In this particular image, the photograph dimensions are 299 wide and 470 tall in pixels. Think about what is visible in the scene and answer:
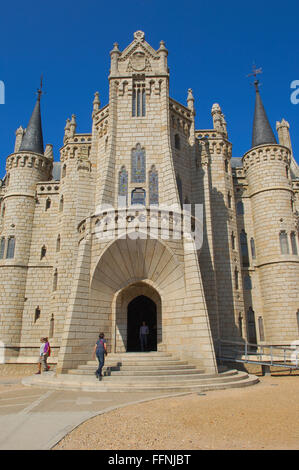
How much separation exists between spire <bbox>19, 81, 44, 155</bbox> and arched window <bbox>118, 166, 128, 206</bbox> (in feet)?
37.8

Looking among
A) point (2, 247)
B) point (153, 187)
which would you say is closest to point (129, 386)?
point (153, 187)

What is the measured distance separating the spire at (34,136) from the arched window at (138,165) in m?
11.5

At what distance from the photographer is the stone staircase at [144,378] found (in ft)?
38.3

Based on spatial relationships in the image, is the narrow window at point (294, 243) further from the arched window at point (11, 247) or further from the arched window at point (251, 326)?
the arched window at point (11, 247)

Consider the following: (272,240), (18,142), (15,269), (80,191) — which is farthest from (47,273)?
(272,240)

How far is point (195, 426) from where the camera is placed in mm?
6793

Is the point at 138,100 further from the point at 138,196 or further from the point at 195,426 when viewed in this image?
the point at 195,426

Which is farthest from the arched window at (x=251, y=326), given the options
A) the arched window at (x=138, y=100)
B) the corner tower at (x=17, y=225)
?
the corner tower at (x=17, y=225)

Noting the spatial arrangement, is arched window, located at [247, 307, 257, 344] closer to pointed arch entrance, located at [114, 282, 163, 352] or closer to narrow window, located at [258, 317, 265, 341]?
narrow window, located at [258, 317, 265, 341]

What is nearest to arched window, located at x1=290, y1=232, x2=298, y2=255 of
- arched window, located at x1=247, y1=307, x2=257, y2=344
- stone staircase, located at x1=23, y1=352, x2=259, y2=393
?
arched window, located at x1=247, y1=307, x2=257, y2=344

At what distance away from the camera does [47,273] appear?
24.7 meters

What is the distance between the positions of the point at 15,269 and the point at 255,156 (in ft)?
67.4

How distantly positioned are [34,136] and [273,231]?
21158mm

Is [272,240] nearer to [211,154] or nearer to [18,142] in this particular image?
[211,154]
